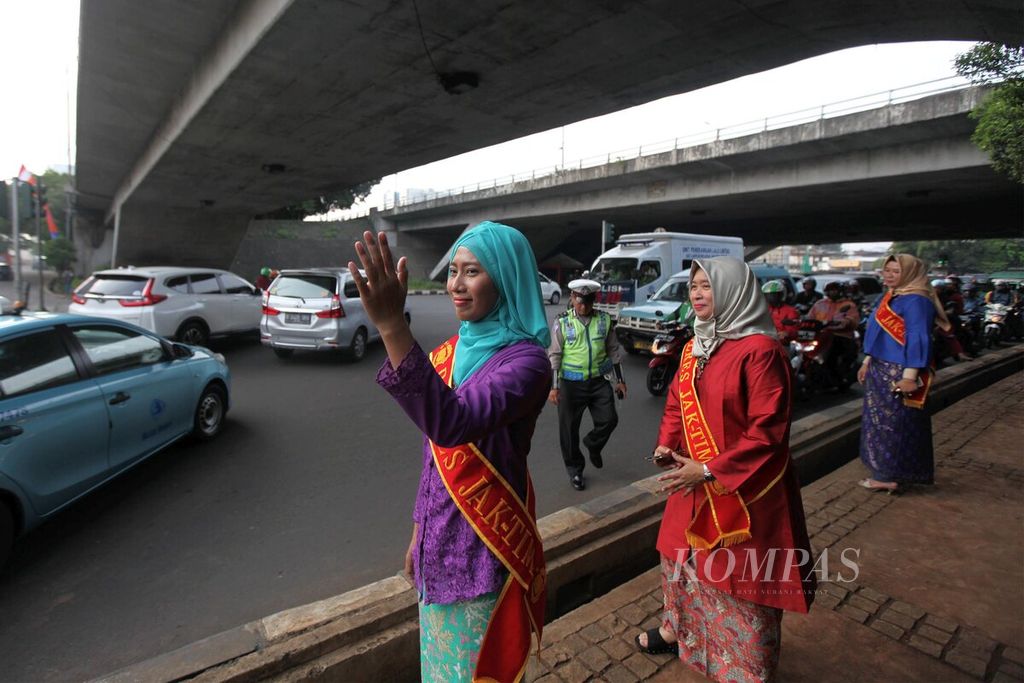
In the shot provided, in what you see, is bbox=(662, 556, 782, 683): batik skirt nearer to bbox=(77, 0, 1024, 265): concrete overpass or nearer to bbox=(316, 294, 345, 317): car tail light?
bbox=(77, 0, 1024, 265): concrete overpass

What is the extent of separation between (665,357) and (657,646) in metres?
5.42

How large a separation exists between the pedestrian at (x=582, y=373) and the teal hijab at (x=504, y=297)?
3017mm

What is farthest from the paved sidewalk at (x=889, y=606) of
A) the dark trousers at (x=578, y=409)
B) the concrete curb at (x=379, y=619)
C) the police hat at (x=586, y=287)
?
the police hat at (x=586, y=287)

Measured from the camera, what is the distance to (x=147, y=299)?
9.07 m

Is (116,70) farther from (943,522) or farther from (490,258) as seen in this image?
(943,522)

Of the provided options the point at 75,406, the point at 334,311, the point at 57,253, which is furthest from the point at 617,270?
the point at 57,253

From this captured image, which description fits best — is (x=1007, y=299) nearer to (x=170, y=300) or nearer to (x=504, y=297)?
(x=504, y=297)

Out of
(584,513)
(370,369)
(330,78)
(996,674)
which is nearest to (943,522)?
(996,674)

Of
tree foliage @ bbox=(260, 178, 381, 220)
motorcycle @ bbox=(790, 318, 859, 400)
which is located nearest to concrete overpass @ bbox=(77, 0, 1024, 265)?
motorcycle @ bbox=(790, 318, 859, 400)

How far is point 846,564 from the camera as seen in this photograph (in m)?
3.33

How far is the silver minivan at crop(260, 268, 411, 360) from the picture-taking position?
30.9 feet

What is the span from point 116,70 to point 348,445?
8.57 m

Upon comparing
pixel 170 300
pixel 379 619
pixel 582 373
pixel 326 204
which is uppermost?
pixel 326 204

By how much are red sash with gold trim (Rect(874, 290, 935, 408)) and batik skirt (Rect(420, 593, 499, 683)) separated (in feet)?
13.3
